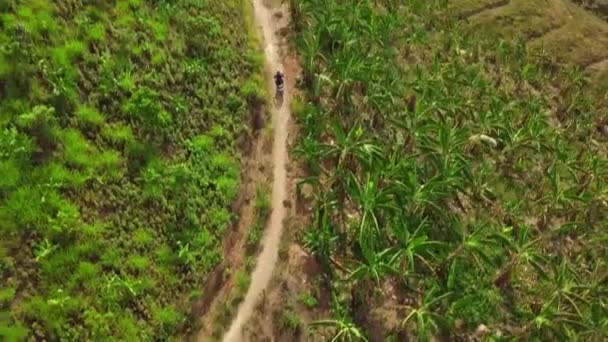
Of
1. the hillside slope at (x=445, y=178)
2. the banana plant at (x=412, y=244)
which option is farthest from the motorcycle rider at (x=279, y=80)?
the banana plant at (x=412, y=244)

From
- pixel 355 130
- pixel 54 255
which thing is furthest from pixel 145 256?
pixel 355 130

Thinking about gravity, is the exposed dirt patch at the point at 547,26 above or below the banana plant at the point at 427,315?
above

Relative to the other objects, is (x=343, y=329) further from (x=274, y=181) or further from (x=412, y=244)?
(x=274, y=181)

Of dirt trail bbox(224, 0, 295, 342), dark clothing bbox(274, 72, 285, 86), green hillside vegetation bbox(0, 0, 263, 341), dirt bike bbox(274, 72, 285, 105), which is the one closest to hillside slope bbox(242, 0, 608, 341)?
dirt trail bbox(224, 0, 295, 342)

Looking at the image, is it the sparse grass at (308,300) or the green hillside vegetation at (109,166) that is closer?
the green hillside vegetation at (109,166)

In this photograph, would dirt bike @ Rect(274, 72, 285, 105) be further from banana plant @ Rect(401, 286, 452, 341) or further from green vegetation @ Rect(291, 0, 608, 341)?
banana plant @ Rect(401, 286, 452, 341)

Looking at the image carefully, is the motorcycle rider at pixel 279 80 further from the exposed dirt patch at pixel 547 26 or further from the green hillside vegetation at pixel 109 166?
the exposed dirt patch at pixel 547 26
